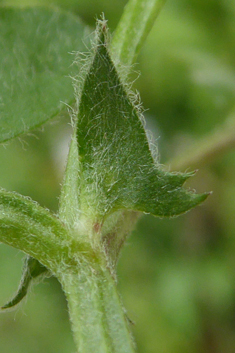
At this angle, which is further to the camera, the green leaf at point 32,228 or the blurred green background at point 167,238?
the blurred green background at point 167,238

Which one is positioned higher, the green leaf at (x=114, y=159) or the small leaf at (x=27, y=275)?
the green leaf at (x=114, y=159)

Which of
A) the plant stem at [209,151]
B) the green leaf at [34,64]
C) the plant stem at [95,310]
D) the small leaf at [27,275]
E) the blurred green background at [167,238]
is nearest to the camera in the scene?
the plant stem at [95,310]

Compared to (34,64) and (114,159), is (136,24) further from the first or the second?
(114,159)

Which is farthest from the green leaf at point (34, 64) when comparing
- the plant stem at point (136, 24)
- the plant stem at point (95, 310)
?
the plant stem at point (95, 310)

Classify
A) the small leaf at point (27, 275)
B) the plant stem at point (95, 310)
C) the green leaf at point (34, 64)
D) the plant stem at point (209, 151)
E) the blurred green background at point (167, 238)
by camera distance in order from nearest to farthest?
the plant stem at point (95, 310) < the small leaf at point (27, 275) < the green leaf at point (34, 64) < the plant stem at point (209, 151) < the blurred green background at point (167, 238)

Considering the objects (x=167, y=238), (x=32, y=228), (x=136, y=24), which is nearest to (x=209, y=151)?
(x=136, y=24)

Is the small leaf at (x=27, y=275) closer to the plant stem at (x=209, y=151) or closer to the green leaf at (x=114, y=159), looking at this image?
the green leaf at (x=114, y=159)

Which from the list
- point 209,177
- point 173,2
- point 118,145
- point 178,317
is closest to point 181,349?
point 178,317
